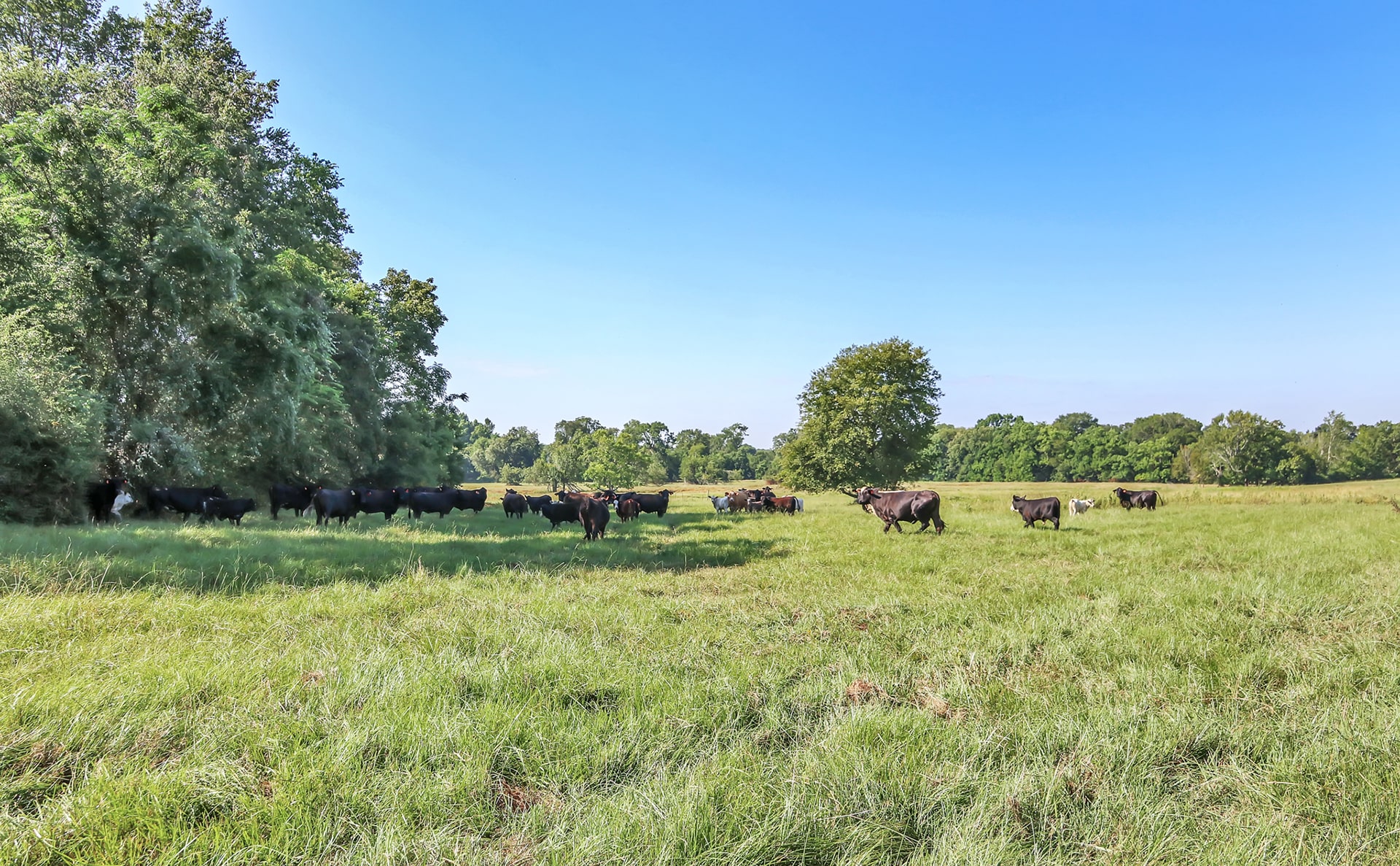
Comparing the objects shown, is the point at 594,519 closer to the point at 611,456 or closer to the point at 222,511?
the point at 222,511

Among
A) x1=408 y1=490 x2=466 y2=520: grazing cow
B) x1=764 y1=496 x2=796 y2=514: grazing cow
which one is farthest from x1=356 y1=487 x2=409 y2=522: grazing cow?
x1=764 y1=496 x2=796 y2=514: grazing cow

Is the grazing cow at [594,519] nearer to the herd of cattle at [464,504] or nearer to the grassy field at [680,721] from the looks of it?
the herd of cattle at [464,504]

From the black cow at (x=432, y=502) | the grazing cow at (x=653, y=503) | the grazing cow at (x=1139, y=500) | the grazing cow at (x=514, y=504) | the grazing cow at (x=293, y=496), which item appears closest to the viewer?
the grazing cow at (x=293, y=496)

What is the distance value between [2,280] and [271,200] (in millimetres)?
10072

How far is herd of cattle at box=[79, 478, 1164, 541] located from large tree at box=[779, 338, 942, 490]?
11.0 meters

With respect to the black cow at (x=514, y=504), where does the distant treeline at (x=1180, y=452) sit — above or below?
above

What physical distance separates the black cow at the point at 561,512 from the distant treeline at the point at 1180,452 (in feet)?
207

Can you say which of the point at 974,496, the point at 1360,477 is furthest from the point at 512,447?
the point at 1360,477

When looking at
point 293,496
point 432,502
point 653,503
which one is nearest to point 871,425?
point 653,503

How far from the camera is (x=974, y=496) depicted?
35906mm

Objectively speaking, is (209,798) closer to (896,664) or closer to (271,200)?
(896,664)

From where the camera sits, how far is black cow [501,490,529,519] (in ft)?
86.3

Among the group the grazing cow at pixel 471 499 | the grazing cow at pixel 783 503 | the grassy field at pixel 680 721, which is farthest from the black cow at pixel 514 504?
the grassy field at pixel 680 721

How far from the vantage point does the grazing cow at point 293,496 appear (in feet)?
70.0
